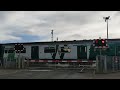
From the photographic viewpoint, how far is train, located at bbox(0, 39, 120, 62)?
33.5 metres

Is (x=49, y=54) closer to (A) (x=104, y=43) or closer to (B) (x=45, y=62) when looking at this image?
Answer: (B) (x=45, y=62)

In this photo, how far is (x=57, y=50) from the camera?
37.1 meters

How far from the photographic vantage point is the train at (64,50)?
33469 mm

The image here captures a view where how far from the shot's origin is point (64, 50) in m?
36.5

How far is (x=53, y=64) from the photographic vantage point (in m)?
37.8

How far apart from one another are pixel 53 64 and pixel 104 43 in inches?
580
